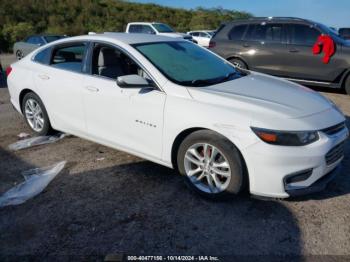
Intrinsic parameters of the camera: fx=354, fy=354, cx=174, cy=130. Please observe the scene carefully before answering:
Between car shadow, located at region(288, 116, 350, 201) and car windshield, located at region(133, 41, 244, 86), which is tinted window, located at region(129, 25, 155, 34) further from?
car shadow, located at region(288, 116, 350, 201)

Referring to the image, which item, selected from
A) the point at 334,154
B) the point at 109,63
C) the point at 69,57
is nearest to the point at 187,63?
the point at 109,63

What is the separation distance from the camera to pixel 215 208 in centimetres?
336

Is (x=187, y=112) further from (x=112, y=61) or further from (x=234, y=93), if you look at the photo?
(x=112, y=61)

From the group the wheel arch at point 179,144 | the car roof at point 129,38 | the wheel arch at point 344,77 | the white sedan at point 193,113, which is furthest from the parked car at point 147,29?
the wheel arch at point 179,144

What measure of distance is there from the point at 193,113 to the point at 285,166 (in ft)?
3.14

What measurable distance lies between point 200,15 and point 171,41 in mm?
50719

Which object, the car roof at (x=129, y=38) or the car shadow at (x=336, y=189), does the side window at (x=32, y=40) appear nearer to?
the car roof at (x=129, y=38)

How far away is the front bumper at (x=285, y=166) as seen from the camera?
3.01 meters

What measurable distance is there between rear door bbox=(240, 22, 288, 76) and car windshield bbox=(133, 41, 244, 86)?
4646 mm

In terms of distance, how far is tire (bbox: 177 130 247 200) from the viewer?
10.5 feet

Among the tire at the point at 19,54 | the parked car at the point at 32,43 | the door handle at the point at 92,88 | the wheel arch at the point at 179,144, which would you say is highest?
the door handle at the point at 92,88

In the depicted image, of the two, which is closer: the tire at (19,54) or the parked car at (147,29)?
the tire at (19,54)

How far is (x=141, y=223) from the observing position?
3.14 metres

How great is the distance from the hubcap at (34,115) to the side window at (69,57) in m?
0.72
